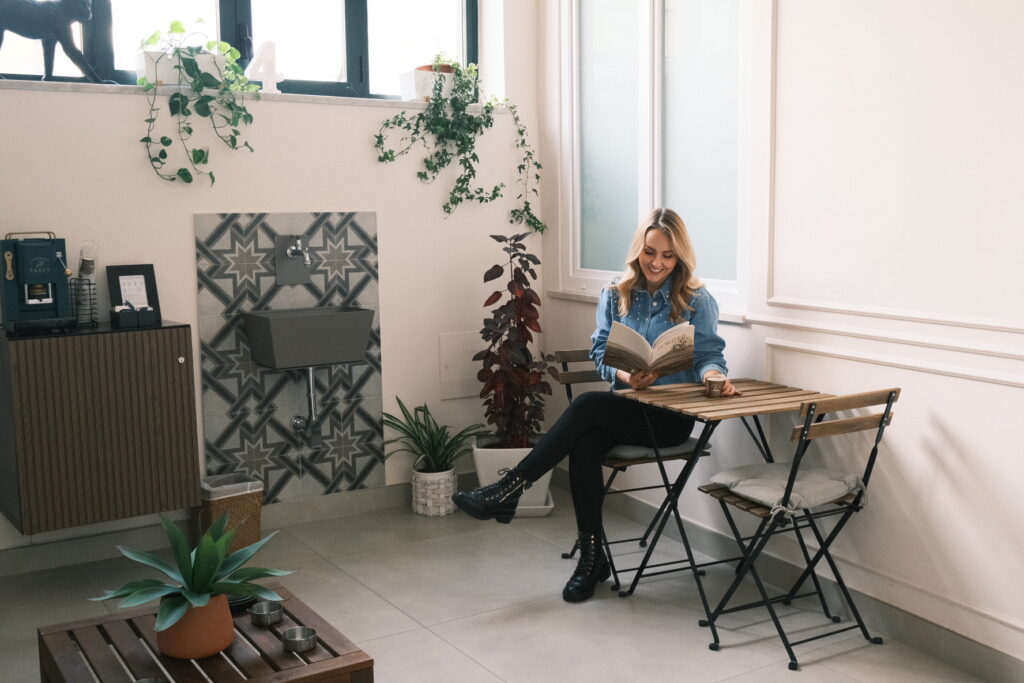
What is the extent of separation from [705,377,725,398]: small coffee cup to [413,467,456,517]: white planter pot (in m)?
1.52

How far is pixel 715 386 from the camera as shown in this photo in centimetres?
333

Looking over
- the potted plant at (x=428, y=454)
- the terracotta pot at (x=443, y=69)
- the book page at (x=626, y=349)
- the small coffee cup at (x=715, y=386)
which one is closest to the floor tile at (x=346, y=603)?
the potted plant at (x=428, y=454)

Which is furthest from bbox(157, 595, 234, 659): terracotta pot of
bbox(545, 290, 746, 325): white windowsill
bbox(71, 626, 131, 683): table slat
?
bbox(545, 290, 746, 325): white windowsill

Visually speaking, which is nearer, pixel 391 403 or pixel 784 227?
pixel 784 227

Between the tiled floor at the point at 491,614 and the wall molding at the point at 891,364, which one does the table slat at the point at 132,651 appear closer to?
the tiled floor at the point at 491,614

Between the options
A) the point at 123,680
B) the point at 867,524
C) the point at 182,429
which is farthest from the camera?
the point at 182,429

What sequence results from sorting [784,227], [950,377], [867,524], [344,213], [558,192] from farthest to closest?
[558,192] < [344,213] < [784,227] < [867,524] < [950,377]

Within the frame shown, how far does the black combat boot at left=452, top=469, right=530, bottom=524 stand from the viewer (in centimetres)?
358

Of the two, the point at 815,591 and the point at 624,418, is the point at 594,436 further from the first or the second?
the point at 815,591

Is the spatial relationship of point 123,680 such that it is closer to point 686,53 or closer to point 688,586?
point 688,586

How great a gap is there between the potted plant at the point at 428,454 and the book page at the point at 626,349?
1.31 meters

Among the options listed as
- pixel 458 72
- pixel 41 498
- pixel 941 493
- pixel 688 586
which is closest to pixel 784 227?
pixel 941 493

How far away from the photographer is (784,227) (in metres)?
3.42

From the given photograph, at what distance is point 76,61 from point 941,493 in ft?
11.7
